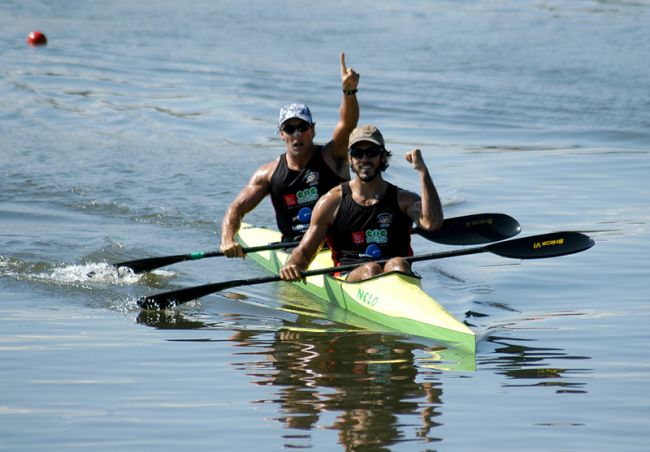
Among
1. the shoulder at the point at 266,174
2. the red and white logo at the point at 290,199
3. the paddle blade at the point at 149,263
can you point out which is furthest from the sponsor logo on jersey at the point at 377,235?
the paddle blade at the point at 149,263

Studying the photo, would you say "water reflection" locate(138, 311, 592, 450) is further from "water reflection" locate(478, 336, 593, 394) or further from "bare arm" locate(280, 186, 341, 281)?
"bare arm" locate(280, 186, 341, 281)

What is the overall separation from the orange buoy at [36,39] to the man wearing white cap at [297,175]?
55.5ft

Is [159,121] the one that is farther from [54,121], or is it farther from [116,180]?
[116,180]

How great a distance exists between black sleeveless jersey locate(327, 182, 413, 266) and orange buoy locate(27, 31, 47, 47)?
61.2 ft

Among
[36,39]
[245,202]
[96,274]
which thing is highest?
[36,39]

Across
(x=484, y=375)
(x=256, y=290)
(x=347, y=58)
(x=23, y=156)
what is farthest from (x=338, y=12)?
(x=484, y=375)

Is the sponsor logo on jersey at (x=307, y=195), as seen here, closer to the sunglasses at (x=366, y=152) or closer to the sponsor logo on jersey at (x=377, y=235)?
the sponsor logo on jersey at (x=377, y=235)

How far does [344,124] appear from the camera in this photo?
10.7m

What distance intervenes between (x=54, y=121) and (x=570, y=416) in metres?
14.8

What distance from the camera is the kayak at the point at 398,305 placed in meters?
Answer: 8.48

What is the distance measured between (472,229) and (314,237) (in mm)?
2369

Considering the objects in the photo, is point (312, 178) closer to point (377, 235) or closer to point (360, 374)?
point (377, 235)

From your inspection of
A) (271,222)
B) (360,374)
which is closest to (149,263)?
(271,222)

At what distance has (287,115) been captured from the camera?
35.2 feet
